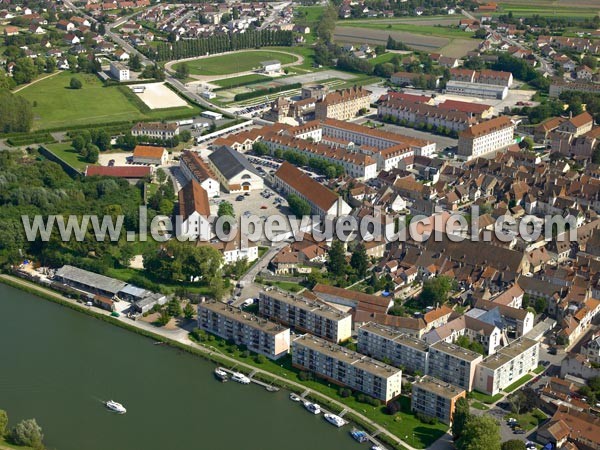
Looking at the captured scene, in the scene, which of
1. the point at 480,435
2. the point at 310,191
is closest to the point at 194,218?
the point at 310,191

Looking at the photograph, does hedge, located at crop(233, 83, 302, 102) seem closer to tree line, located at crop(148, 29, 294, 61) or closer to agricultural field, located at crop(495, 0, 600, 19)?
tree line, located at crop(148, 29, 294, 61)

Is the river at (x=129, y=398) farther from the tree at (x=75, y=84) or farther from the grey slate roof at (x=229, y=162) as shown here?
the tree at (x=75, y=84)

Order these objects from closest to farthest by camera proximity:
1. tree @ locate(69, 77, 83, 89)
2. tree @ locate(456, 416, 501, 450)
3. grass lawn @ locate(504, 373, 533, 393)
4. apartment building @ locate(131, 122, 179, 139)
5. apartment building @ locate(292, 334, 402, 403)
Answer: tree @ locate(456, 416, 501, 450) < apartment building @ locate(292, 334, 402, 403) < grass lawn @ locate(504, 373, 533, 393) < apartment building @ locate(131, 122, 179, 139) < tree @ locate(69, 77, 83, 89)

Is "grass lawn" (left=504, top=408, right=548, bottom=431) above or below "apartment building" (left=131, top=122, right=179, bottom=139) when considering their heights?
below

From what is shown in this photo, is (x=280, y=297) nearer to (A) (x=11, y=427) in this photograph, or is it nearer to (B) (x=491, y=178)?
(A) (x=11, y=427)

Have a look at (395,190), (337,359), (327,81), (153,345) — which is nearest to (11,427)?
(153,345)

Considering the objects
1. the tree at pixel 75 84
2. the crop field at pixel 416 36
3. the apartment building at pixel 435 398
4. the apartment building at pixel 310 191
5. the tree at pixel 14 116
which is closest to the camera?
the apartment building at pixel 435 398

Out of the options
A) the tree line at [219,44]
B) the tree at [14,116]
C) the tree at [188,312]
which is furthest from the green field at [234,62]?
the tree at [188,312]

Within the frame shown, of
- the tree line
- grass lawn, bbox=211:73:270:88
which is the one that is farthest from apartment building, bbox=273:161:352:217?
the tree line
